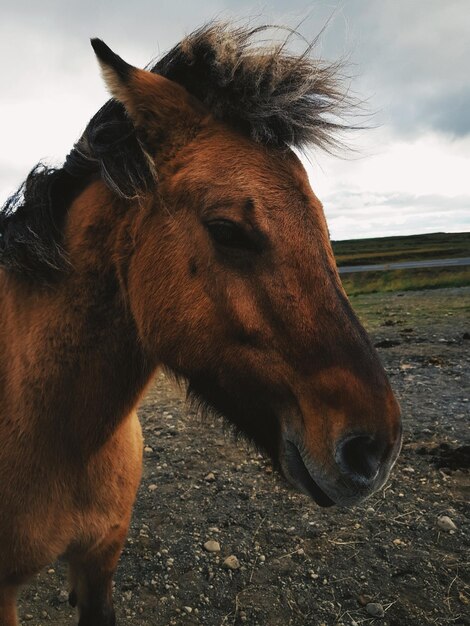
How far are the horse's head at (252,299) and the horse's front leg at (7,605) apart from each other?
4.24 ft

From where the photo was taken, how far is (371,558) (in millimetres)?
3568

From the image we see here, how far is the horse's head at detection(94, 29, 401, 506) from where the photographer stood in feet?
4.90

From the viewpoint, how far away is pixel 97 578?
8.25 feet

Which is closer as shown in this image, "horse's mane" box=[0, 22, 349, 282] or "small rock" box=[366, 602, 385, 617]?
"horse's mane" box=[0, 22, 349, 282]

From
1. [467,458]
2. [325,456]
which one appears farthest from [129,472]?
[467,458]

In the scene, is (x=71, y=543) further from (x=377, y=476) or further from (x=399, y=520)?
(x=399, y=520)

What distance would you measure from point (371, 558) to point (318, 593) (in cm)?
58

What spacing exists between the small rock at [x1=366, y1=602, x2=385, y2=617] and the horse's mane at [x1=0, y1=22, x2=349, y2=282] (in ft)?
10.0

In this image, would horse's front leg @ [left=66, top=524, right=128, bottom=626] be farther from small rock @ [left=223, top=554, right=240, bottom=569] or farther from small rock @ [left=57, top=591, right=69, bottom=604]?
small rock @ [left=223, top=554, right=240, bottom=569]

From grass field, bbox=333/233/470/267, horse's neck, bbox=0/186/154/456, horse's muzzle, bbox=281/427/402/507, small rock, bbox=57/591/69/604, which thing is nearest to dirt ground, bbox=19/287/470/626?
small rock, bbox=57/591/69/604

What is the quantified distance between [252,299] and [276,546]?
115 inches

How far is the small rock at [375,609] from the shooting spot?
304 cm

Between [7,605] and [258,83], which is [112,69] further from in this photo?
[7,605]

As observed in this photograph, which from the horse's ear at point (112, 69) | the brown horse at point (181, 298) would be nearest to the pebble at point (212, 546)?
the brown horse at point (181, 298)
